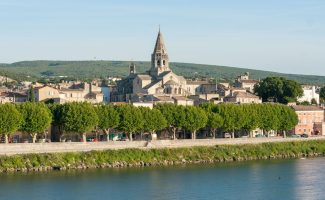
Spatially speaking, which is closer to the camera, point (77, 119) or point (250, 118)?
point (77, 119)

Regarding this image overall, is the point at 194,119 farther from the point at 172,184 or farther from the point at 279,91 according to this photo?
the point at 279,91

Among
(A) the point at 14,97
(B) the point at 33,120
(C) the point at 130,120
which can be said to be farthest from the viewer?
(A) the point at 14,97

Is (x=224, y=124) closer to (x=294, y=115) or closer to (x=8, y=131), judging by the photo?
(x=294, y=115)

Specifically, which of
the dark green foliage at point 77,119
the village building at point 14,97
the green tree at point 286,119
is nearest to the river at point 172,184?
the dark green foliage at point 77,119

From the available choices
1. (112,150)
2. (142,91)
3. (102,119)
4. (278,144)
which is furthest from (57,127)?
(142,91)

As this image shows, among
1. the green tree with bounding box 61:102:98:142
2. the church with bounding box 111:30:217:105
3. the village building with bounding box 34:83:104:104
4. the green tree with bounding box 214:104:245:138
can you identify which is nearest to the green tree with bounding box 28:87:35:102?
the village building with bounding box 34:83:104:104

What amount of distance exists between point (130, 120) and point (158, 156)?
17.7ft

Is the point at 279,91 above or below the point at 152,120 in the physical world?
above

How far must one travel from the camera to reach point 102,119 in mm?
65312

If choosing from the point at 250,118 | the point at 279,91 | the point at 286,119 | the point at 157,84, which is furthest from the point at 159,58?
the point at 250,118

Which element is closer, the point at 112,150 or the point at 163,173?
the point at 163,173

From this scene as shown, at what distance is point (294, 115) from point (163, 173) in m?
28.6

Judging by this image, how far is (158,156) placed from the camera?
Answer: 6216 centimetres

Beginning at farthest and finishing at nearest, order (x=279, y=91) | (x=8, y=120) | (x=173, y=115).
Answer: (x=279, y=91), (x=173, y=115), (x=8, y=120)
